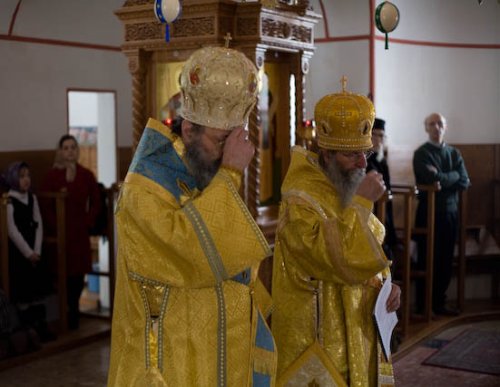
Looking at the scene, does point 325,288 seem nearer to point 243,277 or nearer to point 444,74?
point 243,277

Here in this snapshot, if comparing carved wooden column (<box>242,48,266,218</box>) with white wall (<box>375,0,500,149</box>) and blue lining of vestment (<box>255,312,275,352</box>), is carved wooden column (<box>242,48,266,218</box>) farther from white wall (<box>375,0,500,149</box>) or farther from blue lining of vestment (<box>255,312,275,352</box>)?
blue lining of vestment (<box>255,312,275,352</box>)

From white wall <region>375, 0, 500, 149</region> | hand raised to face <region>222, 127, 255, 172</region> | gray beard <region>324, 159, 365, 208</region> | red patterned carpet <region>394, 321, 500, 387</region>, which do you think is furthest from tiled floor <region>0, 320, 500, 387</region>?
hand raised to face <region>222, 127, 255, 172</region>

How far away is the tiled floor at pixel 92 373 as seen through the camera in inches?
194

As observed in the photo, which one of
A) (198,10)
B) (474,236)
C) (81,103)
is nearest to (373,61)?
(474,236)

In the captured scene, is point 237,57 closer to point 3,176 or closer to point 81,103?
point 3,176

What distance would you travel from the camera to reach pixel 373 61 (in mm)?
7172

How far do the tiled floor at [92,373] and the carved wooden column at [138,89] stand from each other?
144cm

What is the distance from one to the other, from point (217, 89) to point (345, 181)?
30.7 inches

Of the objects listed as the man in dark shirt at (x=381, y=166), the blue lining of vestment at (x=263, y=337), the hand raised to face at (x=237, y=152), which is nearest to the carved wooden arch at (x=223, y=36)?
the man in dark shirt at (x=381, y=166)

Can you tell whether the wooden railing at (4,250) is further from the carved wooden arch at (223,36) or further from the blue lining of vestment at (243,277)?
the blue lining of vestment at (243,277)

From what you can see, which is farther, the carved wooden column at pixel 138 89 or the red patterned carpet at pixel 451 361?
the carved wooden column at pixel 138 89

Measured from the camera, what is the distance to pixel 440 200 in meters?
6.39

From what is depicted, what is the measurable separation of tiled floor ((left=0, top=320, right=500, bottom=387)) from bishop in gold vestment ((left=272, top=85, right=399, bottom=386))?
2.27 meters

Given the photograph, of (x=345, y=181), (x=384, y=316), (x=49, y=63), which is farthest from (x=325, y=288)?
(x=49, y=63)
